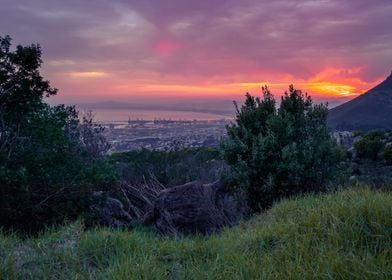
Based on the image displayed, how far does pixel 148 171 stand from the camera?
16422 mm

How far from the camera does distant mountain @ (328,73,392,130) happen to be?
26750 mm

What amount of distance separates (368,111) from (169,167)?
58.4ft

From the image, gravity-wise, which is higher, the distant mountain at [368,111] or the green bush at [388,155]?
the distant mountain at [368,111]

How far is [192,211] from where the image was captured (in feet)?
32.0

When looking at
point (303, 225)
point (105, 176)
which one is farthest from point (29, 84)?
point (303, 225)

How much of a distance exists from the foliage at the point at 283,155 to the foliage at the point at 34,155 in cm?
346

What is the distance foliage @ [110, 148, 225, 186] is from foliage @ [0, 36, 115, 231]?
195 inches

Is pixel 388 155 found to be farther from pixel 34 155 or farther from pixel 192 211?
pixel 34 155

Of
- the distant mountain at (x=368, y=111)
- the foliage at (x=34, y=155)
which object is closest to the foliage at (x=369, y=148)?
the distant mountain at (x=368, y=111)

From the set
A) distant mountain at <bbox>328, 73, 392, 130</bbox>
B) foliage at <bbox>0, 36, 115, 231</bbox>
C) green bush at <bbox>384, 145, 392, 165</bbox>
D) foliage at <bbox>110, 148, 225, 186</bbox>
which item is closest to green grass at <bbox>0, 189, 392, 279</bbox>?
foliage at <bbox>0, 36, 115, 231</bbox>

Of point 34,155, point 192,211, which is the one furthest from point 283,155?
point 34,155

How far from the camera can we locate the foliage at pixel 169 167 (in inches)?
623

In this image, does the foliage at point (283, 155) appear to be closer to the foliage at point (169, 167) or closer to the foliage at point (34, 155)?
the foliage at point (34, 155)

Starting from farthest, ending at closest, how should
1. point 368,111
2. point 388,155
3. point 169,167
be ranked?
point 368,111 < point 169,167 < point 388,155
